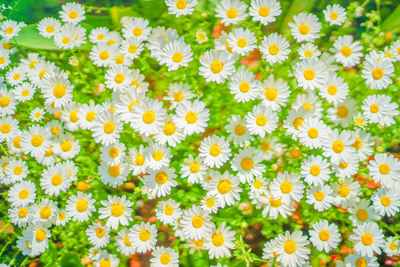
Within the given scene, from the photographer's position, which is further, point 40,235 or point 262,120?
A: point 40,235

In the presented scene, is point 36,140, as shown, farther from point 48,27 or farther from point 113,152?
point 48,27

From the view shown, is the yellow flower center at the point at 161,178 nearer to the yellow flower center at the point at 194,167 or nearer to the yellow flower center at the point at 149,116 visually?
the yellow flower center at the point at 194,167

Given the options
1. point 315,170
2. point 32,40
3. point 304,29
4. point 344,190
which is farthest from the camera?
point 32,40

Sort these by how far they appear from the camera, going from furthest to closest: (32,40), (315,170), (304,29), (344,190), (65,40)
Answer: (32,40) → (65,40) → (304,29) → (344,190) → (315,170)

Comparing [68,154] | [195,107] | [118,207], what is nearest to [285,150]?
[195,107]

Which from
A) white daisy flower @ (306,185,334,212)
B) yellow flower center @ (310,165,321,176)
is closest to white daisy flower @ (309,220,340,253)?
white daisy flower @ (306,185,334,212)

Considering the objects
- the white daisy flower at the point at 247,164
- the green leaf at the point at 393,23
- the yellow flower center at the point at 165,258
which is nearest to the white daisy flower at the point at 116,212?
the yellow flower center at the point at 165,258

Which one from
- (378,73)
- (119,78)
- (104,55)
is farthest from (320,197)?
(104,55)

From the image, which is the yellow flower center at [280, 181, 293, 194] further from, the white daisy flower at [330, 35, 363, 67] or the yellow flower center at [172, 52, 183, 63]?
the yellow flower center at [172, 52, 183, 63]
